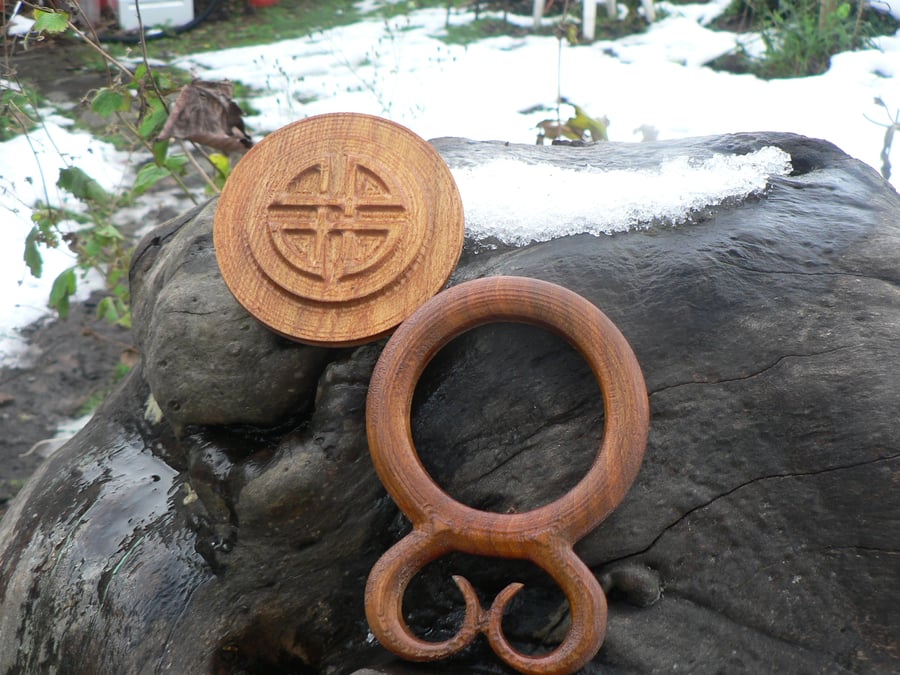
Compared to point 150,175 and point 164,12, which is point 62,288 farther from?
point 164,12

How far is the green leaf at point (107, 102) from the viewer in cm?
379

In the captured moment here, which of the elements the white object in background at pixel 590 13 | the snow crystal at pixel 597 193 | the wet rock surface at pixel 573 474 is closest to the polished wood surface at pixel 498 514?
the wet rock surface at pixel 573 474

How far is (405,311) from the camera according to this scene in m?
2.36

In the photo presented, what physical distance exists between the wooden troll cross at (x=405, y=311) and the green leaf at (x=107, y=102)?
1.62m

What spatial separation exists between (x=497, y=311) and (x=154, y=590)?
1315 mm

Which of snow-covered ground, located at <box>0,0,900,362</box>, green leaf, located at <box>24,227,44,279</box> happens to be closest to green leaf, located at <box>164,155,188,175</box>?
green leaf, located at <box>24,227,44,279</box>

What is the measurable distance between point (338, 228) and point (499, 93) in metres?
4.66

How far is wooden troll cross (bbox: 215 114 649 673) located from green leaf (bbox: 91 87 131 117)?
1617mm

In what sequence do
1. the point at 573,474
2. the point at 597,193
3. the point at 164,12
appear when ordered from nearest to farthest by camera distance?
1. the point at 573,474
2. the point at 597,193
3. the point at 164,12

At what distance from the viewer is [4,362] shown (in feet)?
16.3

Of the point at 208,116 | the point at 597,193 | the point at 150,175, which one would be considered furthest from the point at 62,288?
the point at 597,193

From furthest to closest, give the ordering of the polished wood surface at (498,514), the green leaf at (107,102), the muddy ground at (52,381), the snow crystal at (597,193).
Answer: the muddy ground at (52,381) < the green leaf at (107,102) < the snow crystal at (597,193) < the polished wood surface at (498,514)

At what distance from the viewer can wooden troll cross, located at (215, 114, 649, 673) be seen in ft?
6.68

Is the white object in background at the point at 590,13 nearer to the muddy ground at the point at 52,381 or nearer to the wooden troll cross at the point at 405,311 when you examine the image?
the muddy ground at the point at 52,381
